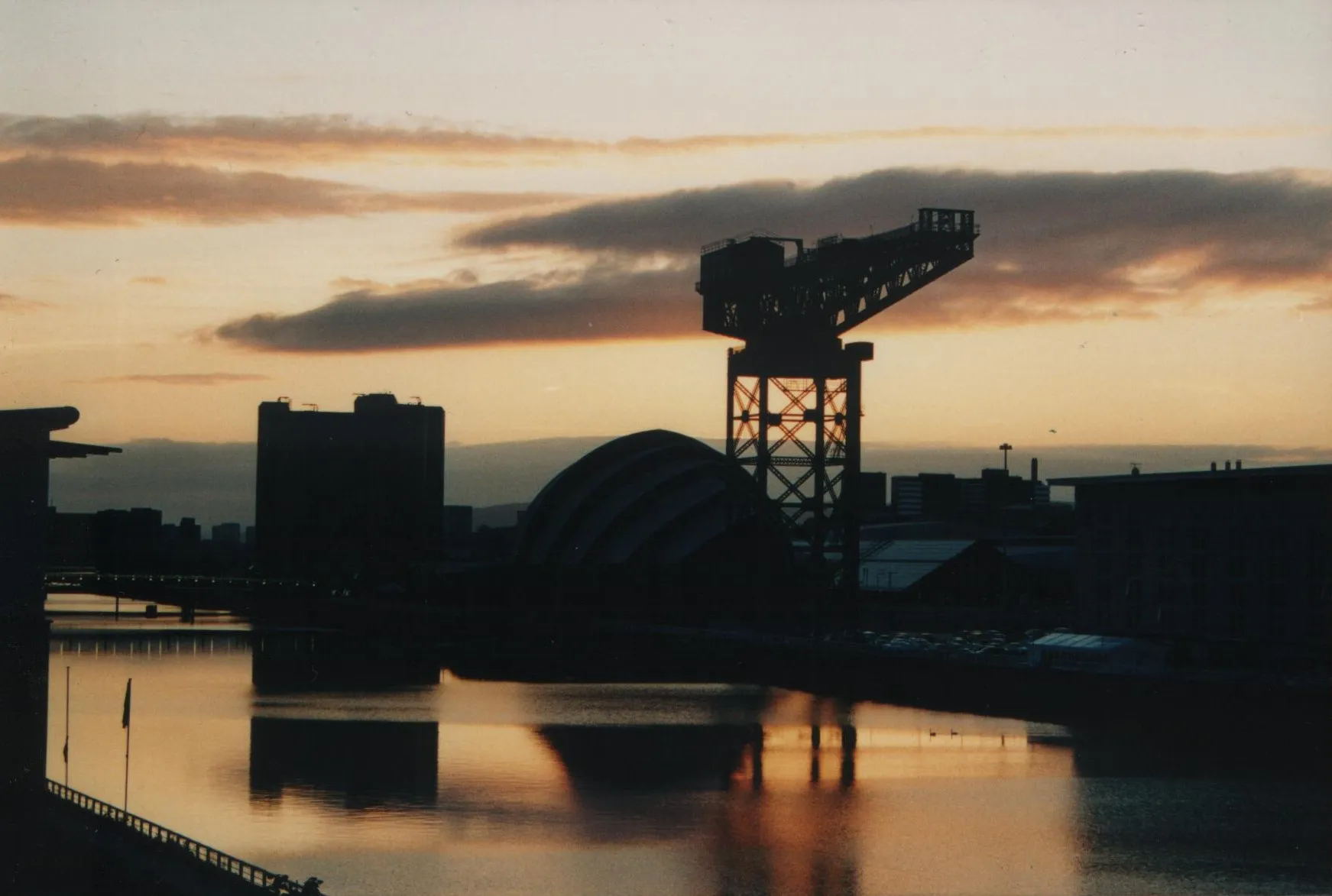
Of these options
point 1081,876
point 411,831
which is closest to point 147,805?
point 411,831

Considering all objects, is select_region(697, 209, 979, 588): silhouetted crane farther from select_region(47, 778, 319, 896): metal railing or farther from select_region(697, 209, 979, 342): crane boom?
select_region(47, 778, 319, 896): metal railing

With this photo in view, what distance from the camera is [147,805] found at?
4438 centimetres

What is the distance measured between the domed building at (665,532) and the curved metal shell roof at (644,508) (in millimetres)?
73

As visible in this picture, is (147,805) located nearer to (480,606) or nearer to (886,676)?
(886,676)

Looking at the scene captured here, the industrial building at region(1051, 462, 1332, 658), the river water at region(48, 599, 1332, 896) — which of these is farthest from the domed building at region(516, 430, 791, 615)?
the river water at region(48, 599, 1332, 896)

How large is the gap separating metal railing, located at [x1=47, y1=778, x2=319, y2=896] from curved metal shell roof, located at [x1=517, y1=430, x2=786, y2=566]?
77077 millimetres

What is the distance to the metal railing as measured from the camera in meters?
29.4

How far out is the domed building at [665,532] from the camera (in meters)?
120

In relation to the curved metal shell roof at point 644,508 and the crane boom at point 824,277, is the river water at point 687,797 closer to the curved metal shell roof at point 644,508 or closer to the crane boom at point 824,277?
the crane boom at point 824,277

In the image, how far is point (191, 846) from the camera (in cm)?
3638

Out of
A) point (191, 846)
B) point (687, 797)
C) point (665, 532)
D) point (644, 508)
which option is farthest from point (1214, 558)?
point (644, 508)

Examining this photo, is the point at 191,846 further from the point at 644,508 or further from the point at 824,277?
the point at 644,508

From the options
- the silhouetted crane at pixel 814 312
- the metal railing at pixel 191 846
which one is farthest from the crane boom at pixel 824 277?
the metal railing at pixel 191 846

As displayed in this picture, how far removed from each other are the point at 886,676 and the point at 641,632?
29.5 metres
